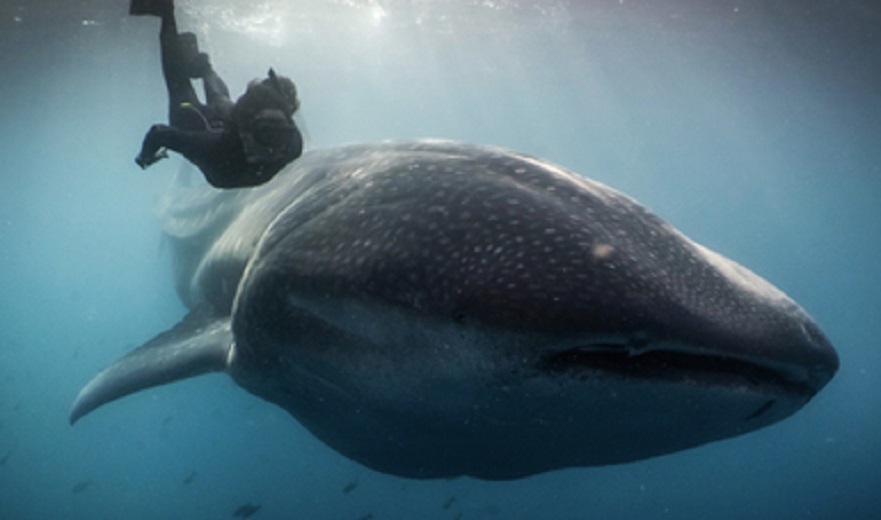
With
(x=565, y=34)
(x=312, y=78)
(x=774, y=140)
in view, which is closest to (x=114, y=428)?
(x=312, y=78)

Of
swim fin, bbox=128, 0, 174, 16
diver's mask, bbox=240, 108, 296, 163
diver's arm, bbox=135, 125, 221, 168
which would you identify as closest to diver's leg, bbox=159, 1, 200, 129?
swim fin, bbox=128, 0, 174, 16

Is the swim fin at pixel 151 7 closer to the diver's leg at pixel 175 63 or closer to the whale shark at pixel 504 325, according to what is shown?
the diver's leg at pixel 175 63

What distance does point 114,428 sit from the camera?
36.4 meters

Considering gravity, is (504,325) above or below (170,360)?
above

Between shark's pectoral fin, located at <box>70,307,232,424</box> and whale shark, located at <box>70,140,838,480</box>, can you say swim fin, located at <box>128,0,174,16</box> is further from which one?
whale shark, located at <box>70,140,838,480</box>

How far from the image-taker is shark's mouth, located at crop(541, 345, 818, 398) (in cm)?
196

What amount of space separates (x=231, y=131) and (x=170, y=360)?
1.98 meters

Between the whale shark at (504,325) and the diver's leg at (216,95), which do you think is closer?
the whale shark at (504,325)

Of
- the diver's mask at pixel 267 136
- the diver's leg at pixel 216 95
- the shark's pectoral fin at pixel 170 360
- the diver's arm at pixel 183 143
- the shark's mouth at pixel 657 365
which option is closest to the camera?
the shark's mouth at pixel 657 365

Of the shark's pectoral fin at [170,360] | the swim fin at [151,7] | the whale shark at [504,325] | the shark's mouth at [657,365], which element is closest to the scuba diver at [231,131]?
the swim fin at [151,7]

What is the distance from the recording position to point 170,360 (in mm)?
4637

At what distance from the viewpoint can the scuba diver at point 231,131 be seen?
13.5ft

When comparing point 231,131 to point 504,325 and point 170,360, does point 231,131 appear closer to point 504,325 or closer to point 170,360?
point 170,360

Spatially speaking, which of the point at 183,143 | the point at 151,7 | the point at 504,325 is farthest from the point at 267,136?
the point at 151,7
